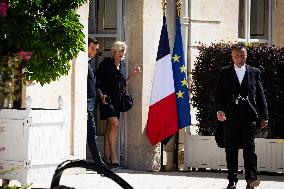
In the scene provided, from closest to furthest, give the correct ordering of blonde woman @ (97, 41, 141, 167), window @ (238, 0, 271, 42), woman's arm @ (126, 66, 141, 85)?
blonde woman @ (97, 41, 141, 167), woman's arm @ (126, 66, 141, 85), window @ (238, 0, 271, 42)

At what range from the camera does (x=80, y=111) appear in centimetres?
1402

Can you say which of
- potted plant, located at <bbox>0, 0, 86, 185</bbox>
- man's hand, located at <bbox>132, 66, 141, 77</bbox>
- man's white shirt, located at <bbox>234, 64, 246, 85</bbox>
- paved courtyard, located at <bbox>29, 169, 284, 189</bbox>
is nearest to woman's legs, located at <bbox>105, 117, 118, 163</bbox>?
paved courtyard, located at <bbox>29, 169, 284, 189</bbox>

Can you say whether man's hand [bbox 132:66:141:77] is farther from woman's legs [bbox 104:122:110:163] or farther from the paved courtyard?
the paved courtyard

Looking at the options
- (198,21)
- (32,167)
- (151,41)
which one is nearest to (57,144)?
(32,167)

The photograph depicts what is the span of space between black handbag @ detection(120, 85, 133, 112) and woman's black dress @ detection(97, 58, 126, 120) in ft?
0.26

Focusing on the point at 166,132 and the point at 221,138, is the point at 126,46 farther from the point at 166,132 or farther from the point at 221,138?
the point at 221,138

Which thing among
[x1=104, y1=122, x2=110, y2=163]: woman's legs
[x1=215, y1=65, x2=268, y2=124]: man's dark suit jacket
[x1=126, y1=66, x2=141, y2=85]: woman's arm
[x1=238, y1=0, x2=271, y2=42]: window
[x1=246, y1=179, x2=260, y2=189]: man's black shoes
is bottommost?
[x1=246, y1=179, x2=260, y2=189]: man's black shoes

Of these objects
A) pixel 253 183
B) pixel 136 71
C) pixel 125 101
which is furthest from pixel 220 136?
pixel 136 71

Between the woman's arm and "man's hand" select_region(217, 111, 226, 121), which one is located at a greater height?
the woman's arm

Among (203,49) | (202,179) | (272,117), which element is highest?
(203,49)

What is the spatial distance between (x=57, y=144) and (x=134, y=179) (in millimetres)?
2128

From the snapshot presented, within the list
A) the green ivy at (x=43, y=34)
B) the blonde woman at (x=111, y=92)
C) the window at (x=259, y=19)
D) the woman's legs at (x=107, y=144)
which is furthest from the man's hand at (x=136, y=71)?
the green ivy at (x=43, y=34)

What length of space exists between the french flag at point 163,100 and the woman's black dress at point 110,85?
619 millimetres

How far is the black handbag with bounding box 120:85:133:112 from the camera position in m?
14.8
